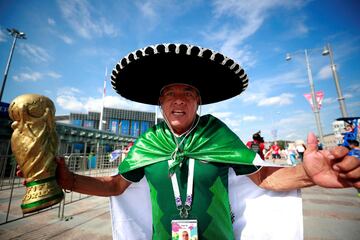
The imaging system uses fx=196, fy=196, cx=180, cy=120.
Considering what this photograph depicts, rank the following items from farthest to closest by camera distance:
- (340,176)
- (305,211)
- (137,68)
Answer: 1. (305,211)
2. (137,68)
3. (340,176)

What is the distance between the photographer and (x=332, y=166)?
0.99 metres

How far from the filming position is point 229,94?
6.79 feet

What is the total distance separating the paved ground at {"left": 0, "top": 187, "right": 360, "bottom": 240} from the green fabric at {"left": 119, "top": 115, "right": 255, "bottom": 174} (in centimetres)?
252

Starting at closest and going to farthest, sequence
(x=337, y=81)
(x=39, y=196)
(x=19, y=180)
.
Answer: (x=39, y=196) → (x=19, y=180) → (x=337, y=81)

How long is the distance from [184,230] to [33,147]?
1.05m

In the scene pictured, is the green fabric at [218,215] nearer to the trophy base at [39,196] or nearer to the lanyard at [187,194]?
the lanyard at [187,194]

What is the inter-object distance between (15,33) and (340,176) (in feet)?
90.5

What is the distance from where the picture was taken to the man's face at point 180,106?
62.2 inches

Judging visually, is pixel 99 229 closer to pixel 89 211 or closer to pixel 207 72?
pixel 89 211

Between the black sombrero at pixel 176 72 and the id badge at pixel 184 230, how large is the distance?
1111 millimetres

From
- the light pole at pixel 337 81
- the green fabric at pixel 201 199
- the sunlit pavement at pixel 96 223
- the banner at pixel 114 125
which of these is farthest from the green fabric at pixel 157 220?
the banner at pixel 114 125

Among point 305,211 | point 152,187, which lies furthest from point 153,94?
point 305,211

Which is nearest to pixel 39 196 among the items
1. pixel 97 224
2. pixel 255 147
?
pixel 97 224

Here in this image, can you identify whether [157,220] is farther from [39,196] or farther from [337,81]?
[337,81]
